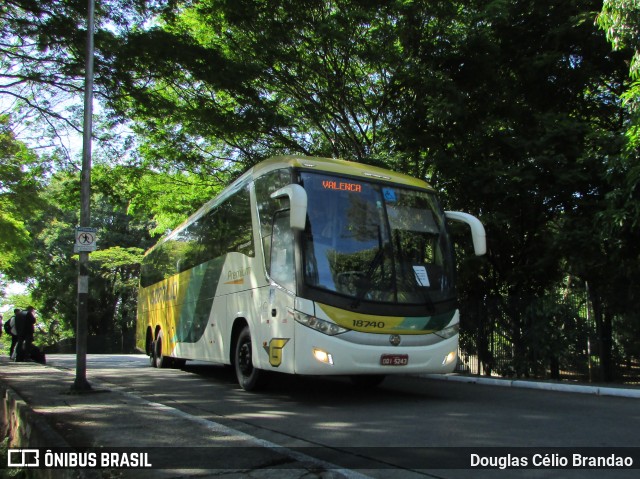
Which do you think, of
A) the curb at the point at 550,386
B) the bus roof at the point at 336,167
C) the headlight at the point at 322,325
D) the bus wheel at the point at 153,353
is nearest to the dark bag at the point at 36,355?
the bus wheel at the point at 153,353

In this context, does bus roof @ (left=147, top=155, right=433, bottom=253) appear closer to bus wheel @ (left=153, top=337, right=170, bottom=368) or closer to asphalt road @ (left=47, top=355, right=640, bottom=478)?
asphalt road @ (left=47, top=355, right=640, bottom=478)

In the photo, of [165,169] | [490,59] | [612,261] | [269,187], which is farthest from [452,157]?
[165,169]

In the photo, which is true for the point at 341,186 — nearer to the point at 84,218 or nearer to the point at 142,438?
the point at 142,438

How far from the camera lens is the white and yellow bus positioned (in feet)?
24.2

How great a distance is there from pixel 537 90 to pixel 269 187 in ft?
31.8

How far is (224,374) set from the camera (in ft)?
44.1

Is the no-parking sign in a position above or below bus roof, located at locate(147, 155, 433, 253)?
below

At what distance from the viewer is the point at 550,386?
34.3 feet

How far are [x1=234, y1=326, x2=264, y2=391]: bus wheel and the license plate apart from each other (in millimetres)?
2437

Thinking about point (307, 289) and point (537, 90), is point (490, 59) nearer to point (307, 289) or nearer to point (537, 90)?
point (537, 90)

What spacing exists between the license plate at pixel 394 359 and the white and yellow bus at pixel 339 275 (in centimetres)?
1

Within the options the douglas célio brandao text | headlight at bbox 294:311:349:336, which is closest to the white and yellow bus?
headlight at bbox 294:311:349:336

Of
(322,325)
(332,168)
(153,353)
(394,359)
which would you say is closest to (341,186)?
(332,168)

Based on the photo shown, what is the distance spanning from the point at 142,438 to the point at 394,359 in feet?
11.6
